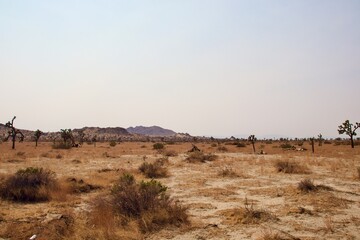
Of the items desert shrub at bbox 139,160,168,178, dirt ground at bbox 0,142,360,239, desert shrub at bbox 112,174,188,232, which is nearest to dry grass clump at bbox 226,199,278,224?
dirt ground at bbox 0,142,360,239

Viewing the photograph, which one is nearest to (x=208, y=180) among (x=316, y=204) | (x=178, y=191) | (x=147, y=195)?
(x=178, y=191)

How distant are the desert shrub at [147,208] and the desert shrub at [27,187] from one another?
13.4 feet

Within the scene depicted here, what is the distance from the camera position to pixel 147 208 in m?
9.69

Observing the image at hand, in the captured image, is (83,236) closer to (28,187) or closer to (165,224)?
(165,224)

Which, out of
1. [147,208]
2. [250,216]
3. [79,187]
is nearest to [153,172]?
[79,187]

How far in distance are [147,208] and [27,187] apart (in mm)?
6248

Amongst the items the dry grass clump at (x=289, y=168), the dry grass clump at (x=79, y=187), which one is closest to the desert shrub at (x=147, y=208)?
the dry grass clump at (x=79, y=187)

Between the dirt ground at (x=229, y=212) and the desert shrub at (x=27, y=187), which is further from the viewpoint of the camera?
the desert shrub at (x=27, y=187)

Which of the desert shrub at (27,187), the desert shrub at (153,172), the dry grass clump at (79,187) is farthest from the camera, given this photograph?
the desert shrub at (153,172)

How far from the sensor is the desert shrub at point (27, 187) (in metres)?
12.8

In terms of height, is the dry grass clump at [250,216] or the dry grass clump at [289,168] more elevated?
the dry grass clump at [289,168]

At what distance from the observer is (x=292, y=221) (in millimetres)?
9547

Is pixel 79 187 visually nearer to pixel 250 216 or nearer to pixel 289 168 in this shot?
pixel 250 216

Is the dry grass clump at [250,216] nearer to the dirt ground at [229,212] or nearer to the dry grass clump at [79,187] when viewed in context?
the dirt ground at [229,212]
